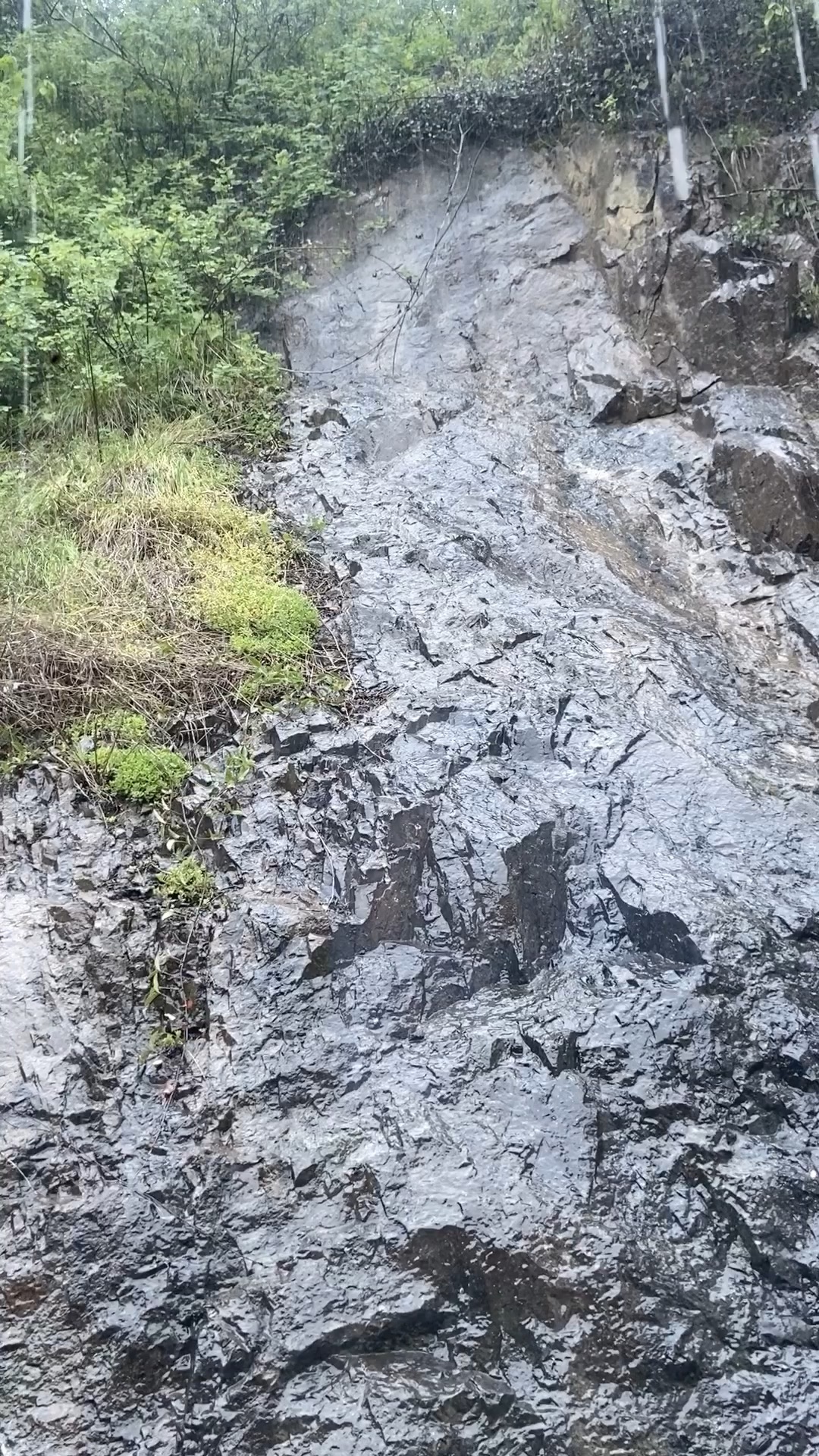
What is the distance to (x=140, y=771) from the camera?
3834 mm

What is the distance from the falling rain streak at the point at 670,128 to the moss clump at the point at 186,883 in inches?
217

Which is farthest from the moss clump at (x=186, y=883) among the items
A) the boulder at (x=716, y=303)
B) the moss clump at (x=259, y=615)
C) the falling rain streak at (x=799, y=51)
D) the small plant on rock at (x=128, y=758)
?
the falling rain streak at (x=799, y=51)

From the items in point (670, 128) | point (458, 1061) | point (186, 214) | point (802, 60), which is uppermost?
point (802, 60)

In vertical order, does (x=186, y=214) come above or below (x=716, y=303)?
above

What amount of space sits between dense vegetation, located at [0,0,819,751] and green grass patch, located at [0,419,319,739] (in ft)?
0.04

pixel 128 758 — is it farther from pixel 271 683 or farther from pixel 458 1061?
pixel 458 1061

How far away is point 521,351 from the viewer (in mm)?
6574

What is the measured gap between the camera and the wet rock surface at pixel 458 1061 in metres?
2.47

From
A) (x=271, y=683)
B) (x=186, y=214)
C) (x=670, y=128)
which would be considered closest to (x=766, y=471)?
(x=271, y=683)

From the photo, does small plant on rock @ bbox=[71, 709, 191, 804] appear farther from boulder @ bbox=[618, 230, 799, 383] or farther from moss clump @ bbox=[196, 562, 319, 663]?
boulder @ bbox=[618, 230, 799, 383]

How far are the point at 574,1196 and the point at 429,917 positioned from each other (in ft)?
3.40

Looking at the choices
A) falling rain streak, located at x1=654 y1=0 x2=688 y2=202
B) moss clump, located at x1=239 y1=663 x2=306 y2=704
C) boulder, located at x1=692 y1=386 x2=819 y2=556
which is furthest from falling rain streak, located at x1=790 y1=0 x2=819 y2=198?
moss clump, located at x1=239 y1=663 x2=306 y2=704

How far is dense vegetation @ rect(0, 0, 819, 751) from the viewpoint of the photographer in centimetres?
459

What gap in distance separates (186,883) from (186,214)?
5.59m
